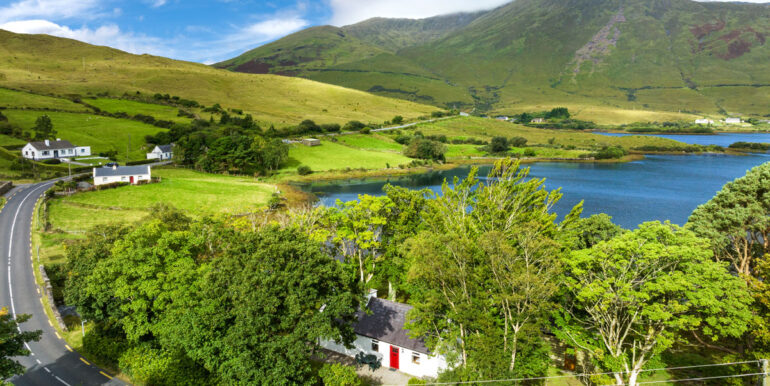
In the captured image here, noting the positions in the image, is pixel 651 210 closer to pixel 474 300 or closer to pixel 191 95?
pixel 474 300

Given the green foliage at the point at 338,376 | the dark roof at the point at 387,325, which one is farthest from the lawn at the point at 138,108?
the green foliage at the point at 338,376

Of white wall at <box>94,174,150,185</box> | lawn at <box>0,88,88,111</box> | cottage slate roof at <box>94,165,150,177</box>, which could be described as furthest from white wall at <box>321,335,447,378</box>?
lawn at <box>0,88,88,111</box>

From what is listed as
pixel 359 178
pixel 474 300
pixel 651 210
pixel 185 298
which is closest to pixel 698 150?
pixel 651 210

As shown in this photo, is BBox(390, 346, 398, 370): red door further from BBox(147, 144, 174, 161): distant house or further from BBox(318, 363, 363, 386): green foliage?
BBox(147, 144, 174, 161): distant house

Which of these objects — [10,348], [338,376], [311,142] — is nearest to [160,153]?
[311,142]

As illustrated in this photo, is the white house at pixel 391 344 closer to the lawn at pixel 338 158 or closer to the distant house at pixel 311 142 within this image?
the lawn at pixel 338 158

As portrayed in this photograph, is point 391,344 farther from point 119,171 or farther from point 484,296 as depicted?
point 119,171
